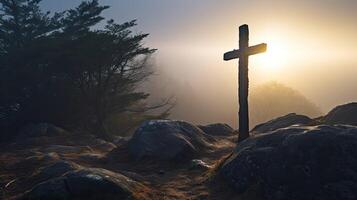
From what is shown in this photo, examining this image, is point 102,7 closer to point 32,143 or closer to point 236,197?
point 32,143

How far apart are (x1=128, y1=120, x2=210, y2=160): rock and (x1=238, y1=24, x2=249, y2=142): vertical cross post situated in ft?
5.46

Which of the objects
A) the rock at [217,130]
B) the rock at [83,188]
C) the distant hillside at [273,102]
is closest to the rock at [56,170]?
the rock at [83,188]

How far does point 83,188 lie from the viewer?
966cm

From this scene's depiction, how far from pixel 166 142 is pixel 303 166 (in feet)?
23.0

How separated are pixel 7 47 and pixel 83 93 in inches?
350

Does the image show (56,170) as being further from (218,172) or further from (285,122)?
(285,122)

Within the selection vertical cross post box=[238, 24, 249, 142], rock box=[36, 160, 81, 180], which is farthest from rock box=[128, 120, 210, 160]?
rock box=[36, 160, 81, 180]

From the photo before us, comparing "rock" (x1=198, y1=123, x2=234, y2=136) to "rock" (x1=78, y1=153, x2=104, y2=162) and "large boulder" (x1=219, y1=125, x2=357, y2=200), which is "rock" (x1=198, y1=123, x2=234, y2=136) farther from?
"large boulder" (x1=219, y1=125, x2=357, y2=200)

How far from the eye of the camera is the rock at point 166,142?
15203 mm

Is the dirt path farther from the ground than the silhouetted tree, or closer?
closer

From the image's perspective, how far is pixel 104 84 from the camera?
3052 cm

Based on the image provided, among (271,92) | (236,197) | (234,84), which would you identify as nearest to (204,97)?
(234,84)

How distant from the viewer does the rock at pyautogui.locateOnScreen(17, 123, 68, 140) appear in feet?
82.9

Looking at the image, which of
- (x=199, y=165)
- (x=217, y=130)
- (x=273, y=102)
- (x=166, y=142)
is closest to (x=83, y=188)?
(x=199, y=165)
